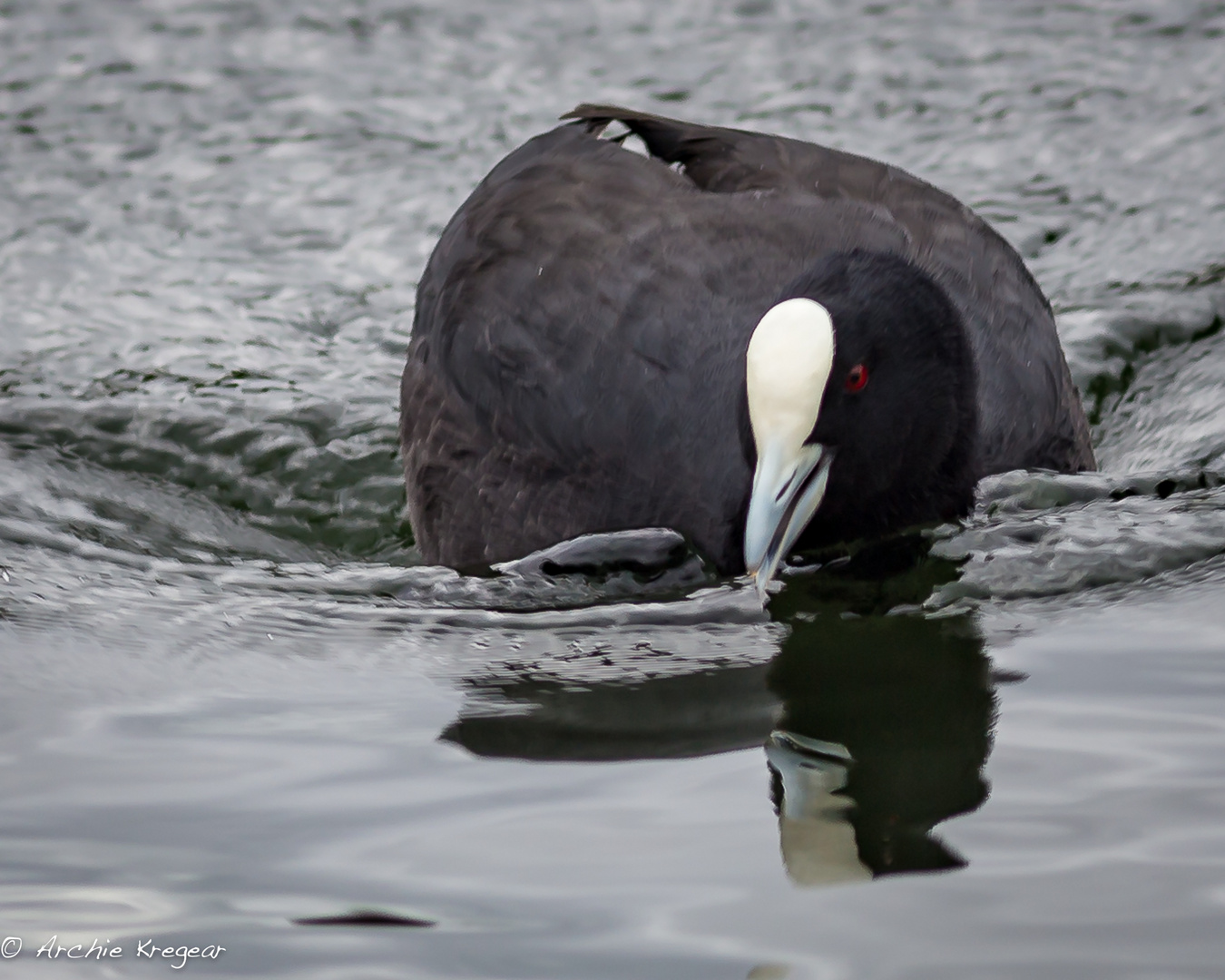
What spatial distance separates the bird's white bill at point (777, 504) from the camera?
3.61 metres

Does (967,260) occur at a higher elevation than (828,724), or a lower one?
higher

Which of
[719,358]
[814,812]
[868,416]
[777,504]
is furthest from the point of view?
[719,358]

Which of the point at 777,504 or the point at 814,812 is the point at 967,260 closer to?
the point at 777,504


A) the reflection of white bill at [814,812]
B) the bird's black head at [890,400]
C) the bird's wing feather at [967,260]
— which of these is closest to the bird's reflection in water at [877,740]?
the reflection of white bill at [814,812]

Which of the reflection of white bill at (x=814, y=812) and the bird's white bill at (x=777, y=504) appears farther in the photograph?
the bird's white bill at (x=777, y=504)

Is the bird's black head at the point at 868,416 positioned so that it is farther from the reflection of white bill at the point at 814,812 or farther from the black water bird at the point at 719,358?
the reflection of white bill at the point at 814,812

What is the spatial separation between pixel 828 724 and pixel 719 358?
1183 millimetres

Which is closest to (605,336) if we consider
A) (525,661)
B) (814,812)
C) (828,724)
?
(525,661)

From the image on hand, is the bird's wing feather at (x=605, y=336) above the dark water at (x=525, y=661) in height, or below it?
above

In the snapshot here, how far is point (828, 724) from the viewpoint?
3.23m

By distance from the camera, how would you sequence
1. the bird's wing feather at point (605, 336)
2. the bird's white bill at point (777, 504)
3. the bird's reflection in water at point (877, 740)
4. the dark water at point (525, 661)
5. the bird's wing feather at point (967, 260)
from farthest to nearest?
the bird's wing feather at point (967, 260)
the bird's wing feather at point (605, 336)
the bird's white bill at point (777, 504)
the bird's reflection in water at point (877, 740)
the dark water at point (525, 661)

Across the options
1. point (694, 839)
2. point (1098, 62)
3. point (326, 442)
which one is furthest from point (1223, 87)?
point (694, 839)

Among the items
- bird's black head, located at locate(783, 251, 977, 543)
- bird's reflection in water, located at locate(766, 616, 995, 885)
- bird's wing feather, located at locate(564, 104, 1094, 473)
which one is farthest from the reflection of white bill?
bird's wing feather, located at locate(564, 104, 1094, 473)

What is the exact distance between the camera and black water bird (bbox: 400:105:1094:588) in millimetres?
3809
